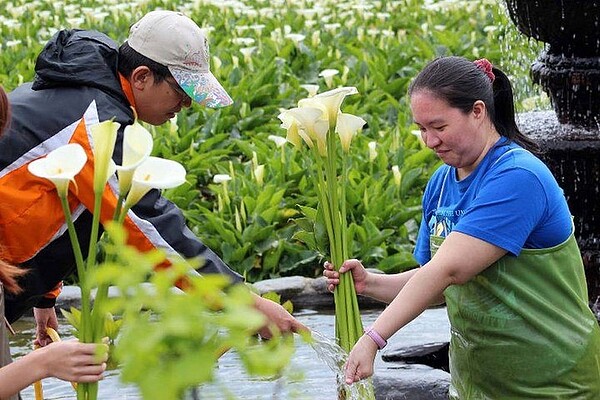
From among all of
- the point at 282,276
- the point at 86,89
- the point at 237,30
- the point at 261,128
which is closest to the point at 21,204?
the point at 86,89

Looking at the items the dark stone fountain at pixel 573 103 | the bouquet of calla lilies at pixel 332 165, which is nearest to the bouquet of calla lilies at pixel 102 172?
the bouquet of calla lilies at pixel 332 165

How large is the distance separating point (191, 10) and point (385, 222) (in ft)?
25.5

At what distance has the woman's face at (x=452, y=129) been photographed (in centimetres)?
302

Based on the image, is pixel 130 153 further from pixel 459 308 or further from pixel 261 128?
pixel 261 128

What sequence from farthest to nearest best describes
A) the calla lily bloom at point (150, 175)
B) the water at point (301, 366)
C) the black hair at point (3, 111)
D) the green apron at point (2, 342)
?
the water at point (301, 366) → the green apron at point (2, 342) → the black hair at point (3, 111) → the calla lily bloom at point (150, 175)

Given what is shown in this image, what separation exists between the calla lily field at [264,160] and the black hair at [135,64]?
37 centimetres

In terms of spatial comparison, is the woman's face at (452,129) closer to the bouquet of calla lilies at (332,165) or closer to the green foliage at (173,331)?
the bouquet of calla lilies at (332,165)

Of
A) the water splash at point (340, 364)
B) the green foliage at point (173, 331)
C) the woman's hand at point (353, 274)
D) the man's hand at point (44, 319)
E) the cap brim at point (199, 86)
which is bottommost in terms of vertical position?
the man's hand at point (44, 319)

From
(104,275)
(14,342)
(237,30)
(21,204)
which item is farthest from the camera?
(237,30)

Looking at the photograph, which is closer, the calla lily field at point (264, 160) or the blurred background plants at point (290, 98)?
the calla lily field at point (264, 160)

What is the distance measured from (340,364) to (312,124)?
0.67 m

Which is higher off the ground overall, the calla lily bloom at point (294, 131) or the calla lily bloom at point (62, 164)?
the calla lily bloom at point (62, 164)

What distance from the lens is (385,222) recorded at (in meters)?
6.73

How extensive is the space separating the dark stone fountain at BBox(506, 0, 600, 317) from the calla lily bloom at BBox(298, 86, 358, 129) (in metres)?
1.84
